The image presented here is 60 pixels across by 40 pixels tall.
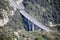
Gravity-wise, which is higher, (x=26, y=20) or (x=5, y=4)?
(x=5, y=4)

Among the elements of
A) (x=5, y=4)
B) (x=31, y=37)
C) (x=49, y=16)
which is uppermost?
(x=5, y=4)

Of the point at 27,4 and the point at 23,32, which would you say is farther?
the point at 27,4

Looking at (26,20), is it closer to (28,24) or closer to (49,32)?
(28,24)

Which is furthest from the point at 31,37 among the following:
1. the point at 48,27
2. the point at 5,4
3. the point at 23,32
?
the point at 5,4

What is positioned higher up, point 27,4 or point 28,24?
point 27,4

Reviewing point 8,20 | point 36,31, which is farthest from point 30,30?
point 8,20

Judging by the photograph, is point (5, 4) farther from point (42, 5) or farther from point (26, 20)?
point (42, 5)

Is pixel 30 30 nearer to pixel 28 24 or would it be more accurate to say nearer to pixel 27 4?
pixel 28 24

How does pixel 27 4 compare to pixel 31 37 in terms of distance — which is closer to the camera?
pixel 31 37
